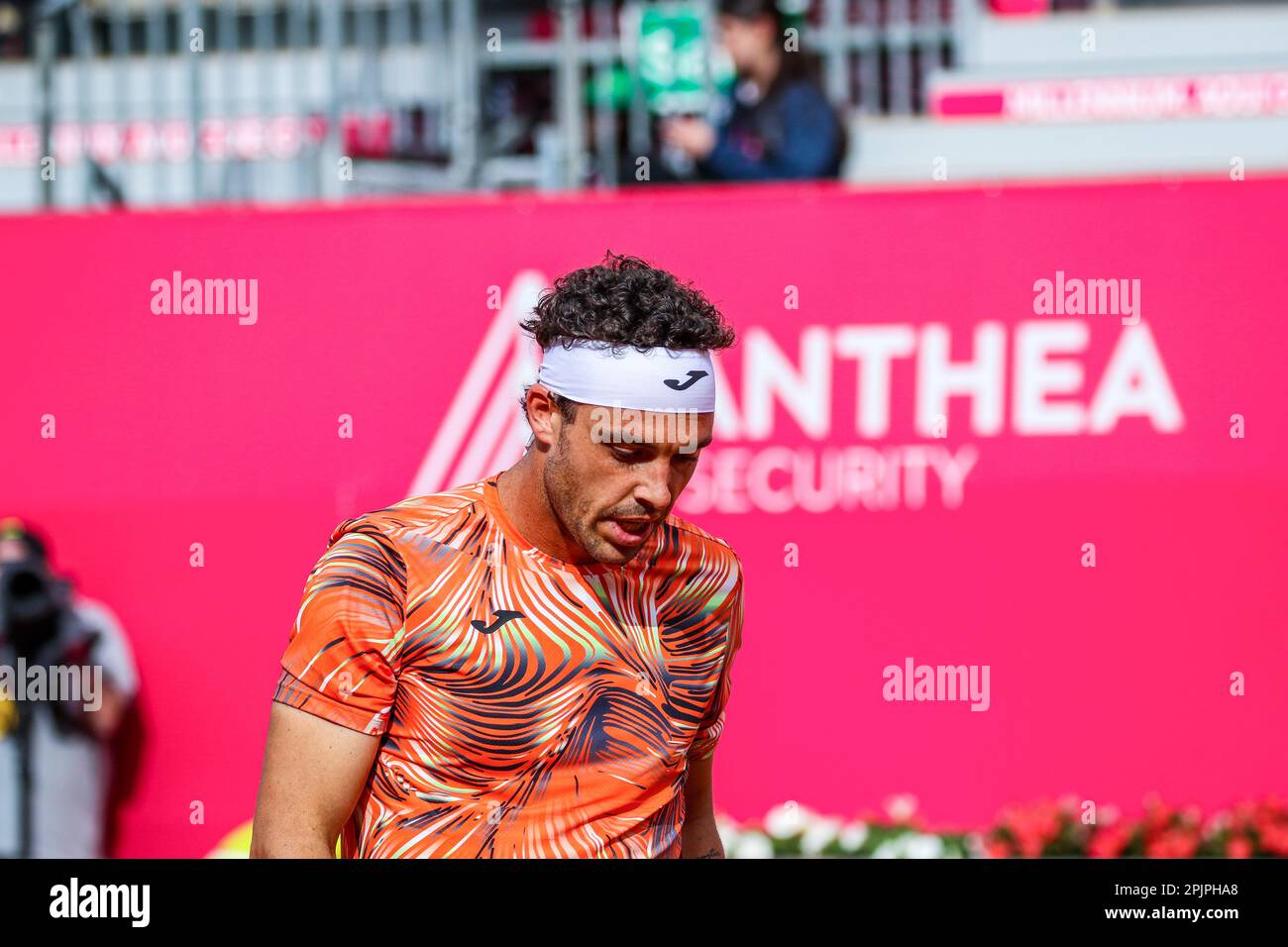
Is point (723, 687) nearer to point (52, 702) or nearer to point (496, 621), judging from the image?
point (496, 621)

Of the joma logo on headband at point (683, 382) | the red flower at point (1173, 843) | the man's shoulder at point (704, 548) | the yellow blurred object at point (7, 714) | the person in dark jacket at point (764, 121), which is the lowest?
the red flower at point (1173, 843)

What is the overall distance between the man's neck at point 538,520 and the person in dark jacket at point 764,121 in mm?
4456

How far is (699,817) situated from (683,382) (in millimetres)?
951

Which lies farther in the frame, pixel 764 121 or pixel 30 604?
pixel 764 121

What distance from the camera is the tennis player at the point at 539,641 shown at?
221 cm

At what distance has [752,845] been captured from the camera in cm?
519

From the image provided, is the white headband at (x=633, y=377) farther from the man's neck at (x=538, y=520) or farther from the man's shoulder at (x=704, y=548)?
the man's shoulder at (x=704, y=548)

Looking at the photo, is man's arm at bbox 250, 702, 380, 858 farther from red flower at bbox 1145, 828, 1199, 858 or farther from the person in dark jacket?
the person in dark jacket

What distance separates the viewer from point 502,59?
8547mm

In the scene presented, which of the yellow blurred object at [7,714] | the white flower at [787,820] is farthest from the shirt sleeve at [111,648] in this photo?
the white flower at [787,820]

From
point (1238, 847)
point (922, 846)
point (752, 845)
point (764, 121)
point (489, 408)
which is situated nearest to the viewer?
point (1238, 847)

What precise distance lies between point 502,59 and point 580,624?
677 centimetres

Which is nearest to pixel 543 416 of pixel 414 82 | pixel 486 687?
pixel 486 687
